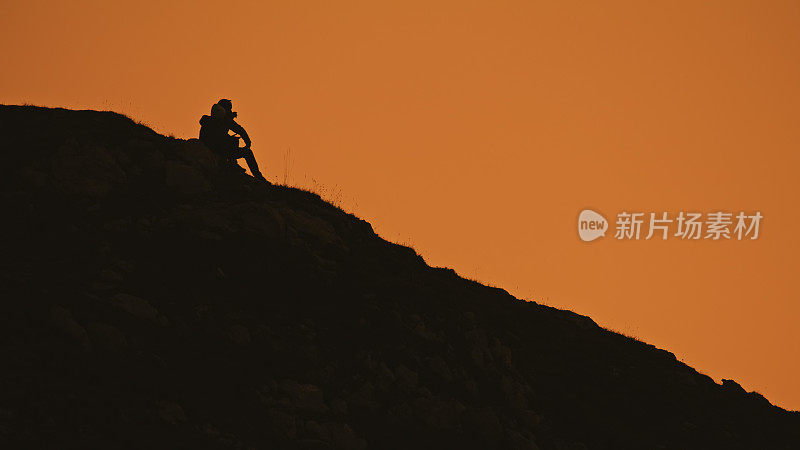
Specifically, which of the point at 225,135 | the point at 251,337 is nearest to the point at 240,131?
the point at 225,135

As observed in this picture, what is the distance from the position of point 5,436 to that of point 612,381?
1741 centimetres

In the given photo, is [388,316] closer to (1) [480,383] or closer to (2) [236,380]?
(1) [480,383]

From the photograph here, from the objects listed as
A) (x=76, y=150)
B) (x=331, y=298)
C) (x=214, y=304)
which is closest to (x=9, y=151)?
(x=76, y=150)

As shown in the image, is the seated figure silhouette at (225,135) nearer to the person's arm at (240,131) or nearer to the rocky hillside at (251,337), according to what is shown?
the person's arm at (240,131)

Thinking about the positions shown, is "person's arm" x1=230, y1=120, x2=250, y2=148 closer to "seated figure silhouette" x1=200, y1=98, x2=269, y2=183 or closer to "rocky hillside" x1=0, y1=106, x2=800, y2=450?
"seated figure silhouette" x1=200, y1=98, x2=269, y2=183

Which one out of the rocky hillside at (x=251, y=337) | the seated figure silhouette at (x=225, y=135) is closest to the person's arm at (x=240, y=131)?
the seated figure silhouette at (x=225, y=135)

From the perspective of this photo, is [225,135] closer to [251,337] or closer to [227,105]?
[227,105]

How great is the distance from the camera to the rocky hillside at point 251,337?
1431 cm

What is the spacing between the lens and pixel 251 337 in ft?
55.6

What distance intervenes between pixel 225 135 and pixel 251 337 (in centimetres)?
930

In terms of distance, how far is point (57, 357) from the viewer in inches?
557

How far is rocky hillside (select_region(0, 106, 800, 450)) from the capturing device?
14.3 metres

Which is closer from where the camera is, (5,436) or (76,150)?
(5,436)

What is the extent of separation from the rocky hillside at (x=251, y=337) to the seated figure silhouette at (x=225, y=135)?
138 centimetres
